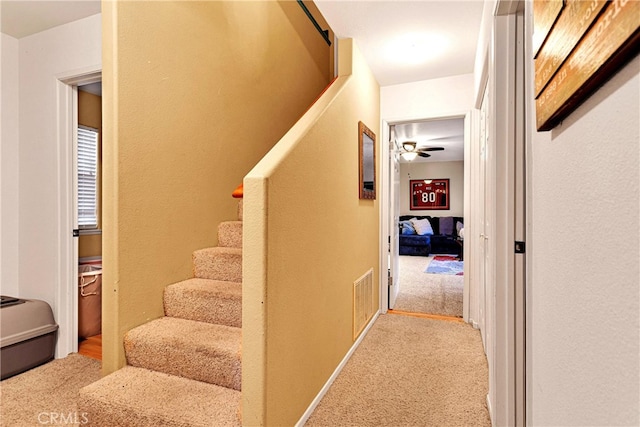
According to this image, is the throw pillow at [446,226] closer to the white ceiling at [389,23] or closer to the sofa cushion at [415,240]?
the sofa cushion at [415,240]

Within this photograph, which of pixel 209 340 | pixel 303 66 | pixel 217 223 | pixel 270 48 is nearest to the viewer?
pixel 209 340

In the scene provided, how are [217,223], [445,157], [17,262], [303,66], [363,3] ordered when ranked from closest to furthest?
1. [363,3]
2. [217,223]
3. [17,262]
4. [303,66]
5. [445,157]

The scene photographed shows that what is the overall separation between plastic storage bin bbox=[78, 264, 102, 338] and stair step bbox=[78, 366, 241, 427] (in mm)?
1535

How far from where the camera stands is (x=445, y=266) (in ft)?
22.2

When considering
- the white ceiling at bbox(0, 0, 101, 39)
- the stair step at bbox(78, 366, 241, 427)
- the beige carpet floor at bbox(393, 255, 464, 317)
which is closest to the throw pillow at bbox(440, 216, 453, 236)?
the beige carpet floor at bbox(393, 255, 464, 317)

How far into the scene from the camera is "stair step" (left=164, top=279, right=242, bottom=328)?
1.92m

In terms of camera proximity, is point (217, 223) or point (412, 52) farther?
point (412, 52)

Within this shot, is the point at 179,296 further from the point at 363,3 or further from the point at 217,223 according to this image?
the point at 363,3

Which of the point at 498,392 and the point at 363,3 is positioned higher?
the point at 363,3

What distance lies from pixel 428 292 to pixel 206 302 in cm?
355

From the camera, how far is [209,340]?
1735 mm

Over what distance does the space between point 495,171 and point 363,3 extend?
148 cm

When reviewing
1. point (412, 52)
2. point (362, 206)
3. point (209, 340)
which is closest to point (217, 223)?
point (209, 340)

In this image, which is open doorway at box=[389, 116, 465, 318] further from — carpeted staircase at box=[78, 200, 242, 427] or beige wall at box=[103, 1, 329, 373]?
carpeted staircase at box=[78, 200, 242, 427]
